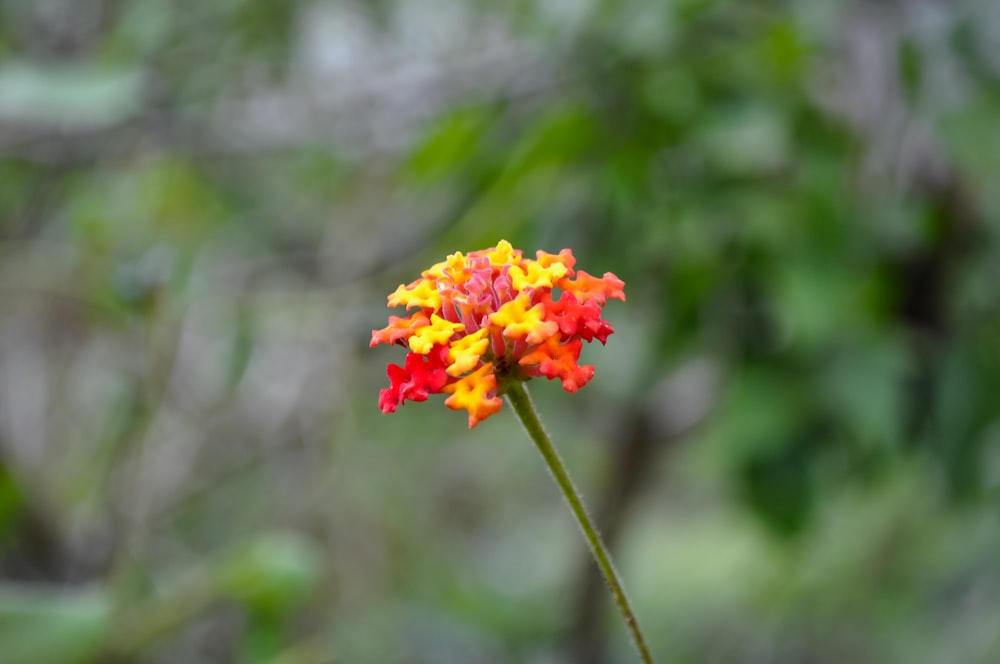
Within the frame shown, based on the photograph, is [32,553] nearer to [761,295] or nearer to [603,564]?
[761,295]

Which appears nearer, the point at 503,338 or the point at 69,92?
the point at 503,338

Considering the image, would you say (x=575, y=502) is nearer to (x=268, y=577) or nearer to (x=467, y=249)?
(x=268, y=577)

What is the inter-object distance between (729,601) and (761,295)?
217cm

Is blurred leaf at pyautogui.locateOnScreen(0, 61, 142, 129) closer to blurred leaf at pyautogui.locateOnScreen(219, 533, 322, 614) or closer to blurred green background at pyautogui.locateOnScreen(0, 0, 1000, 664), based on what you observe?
blurred green background at pyautogui.locateOnScreen(0, 0, 1000, 664)

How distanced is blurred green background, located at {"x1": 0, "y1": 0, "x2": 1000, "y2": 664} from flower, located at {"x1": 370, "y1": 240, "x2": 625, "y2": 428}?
28.4 inches

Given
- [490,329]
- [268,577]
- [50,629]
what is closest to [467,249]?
[268,577]

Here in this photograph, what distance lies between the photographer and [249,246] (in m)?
2.51

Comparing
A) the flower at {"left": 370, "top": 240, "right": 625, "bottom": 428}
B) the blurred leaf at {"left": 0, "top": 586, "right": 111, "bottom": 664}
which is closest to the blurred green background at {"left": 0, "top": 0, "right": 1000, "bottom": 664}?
the blurred leaf at {"left": 0, "top": 586, "right": 111, "bottom": 664}

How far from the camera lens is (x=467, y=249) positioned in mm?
1598

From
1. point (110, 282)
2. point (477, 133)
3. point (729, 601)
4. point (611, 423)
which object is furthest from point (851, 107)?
point (729, 601)

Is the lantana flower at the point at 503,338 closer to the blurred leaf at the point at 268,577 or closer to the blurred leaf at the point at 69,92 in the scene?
the blurred leaf at the point at 268,577

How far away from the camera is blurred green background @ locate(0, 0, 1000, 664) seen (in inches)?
54.7

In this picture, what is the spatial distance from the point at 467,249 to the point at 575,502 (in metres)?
1.08

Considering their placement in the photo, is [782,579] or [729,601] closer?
[782,579]
